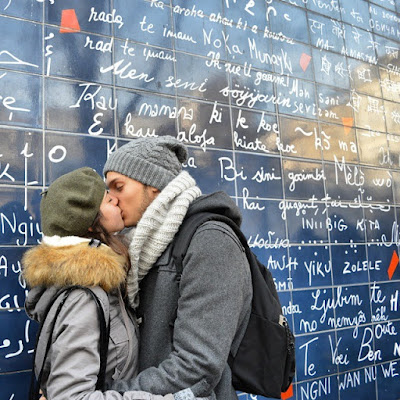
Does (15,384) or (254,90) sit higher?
(254,90)

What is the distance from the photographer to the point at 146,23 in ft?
9.84

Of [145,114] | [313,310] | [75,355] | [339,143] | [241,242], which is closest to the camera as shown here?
[75,355]

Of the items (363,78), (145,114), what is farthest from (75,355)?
(363,78)

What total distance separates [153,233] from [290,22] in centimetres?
265

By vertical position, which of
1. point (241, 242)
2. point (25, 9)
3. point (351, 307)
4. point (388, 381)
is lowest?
point (388, 381)

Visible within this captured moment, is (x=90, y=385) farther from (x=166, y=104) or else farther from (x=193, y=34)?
(x=193, y=34)

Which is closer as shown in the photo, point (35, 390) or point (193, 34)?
point (35, 390)

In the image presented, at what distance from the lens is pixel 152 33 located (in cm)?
302

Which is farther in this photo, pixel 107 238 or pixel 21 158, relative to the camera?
pixel 21 158

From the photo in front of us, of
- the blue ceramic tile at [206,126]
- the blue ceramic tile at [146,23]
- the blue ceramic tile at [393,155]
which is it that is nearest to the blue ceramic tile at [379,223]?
the blue ceramic tile at [393,155]

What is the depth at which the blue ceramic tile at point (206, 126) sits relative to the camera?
3.07 m

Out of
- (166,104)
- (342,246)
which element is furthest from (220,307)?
(342,246)

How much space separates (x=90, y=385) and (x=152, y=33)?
2.27 metres

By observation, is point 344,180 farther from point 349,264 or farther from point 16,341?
point 16,341
